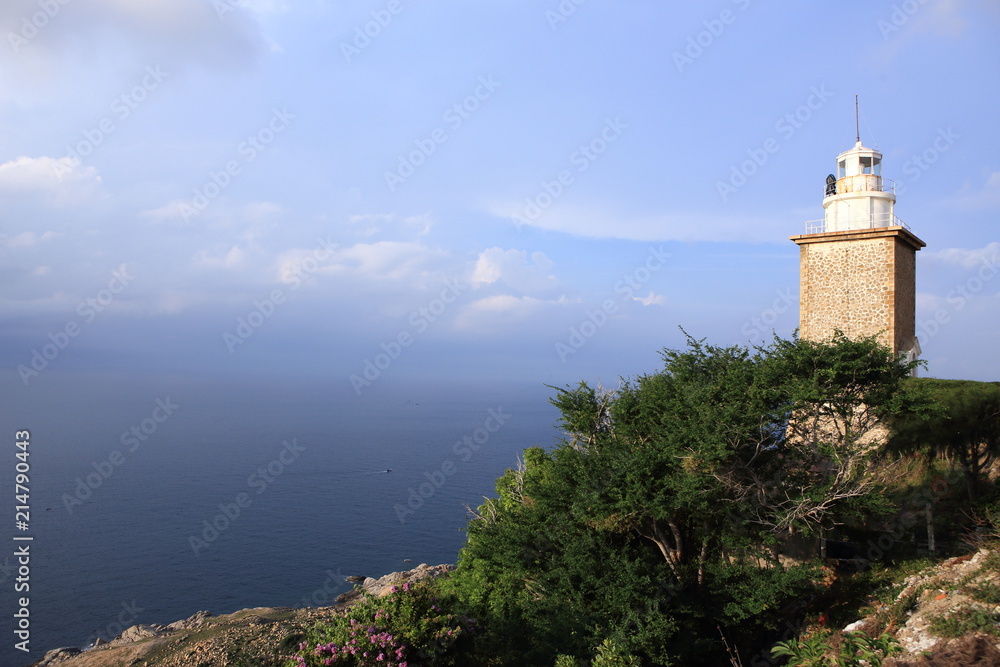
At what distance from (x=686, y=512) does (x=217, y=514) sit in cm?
5065

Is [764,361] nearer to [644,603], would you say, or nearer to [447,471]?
[644,603]

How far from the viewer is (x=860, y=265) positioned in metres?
23.0

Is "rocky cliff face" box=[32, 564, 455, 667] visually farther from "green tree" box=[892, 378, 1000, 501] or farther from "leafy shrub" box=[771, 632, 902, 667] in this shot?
"green tree" box=[892, 378, 1000, 501]

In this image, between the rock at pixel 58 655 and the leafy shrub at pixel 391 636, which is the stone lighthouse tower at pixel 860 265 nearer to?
the leafy shrub at pixel 391 636

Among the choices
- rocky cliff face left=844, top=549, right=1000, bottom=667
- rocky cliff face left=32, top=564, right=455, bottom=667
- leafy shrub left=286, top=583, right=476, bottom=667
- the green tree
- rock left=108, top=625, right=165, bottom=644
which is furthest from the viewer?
rock left=108, top=625, right=165, bottom=644

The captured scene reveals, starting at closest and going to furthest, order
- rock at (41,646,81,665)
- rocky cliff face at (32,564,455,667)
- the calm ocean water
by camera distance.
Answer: rocky cliff face at (32,564,455,667)
rock at (41,646,81,665)
the calm ocean water

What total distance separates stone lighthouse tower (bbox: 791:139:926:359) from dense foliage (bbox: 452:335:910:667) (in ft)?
18.0

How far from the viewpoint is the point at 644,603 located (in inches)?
546

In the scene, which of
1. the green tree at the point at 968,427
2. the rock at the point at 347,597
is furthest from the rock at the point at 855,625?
the rock at the point at 347,597

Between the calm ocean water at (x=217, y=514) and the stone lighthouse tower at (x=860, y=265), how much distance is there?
12.9 metres

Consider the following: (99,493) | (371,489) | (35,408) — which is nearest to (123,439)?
(99,493)

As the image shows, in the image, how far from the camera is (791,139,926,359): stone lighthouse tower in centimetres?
2244

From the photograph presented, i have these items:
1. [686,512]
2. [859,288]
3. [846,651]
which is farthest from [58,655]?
[859,288]

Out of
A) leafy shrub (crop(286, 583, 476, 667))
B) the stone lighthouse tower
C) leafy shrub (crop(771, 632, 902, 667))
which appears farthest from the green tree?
leafy shrub (crop(286, 583, 476, 667))
